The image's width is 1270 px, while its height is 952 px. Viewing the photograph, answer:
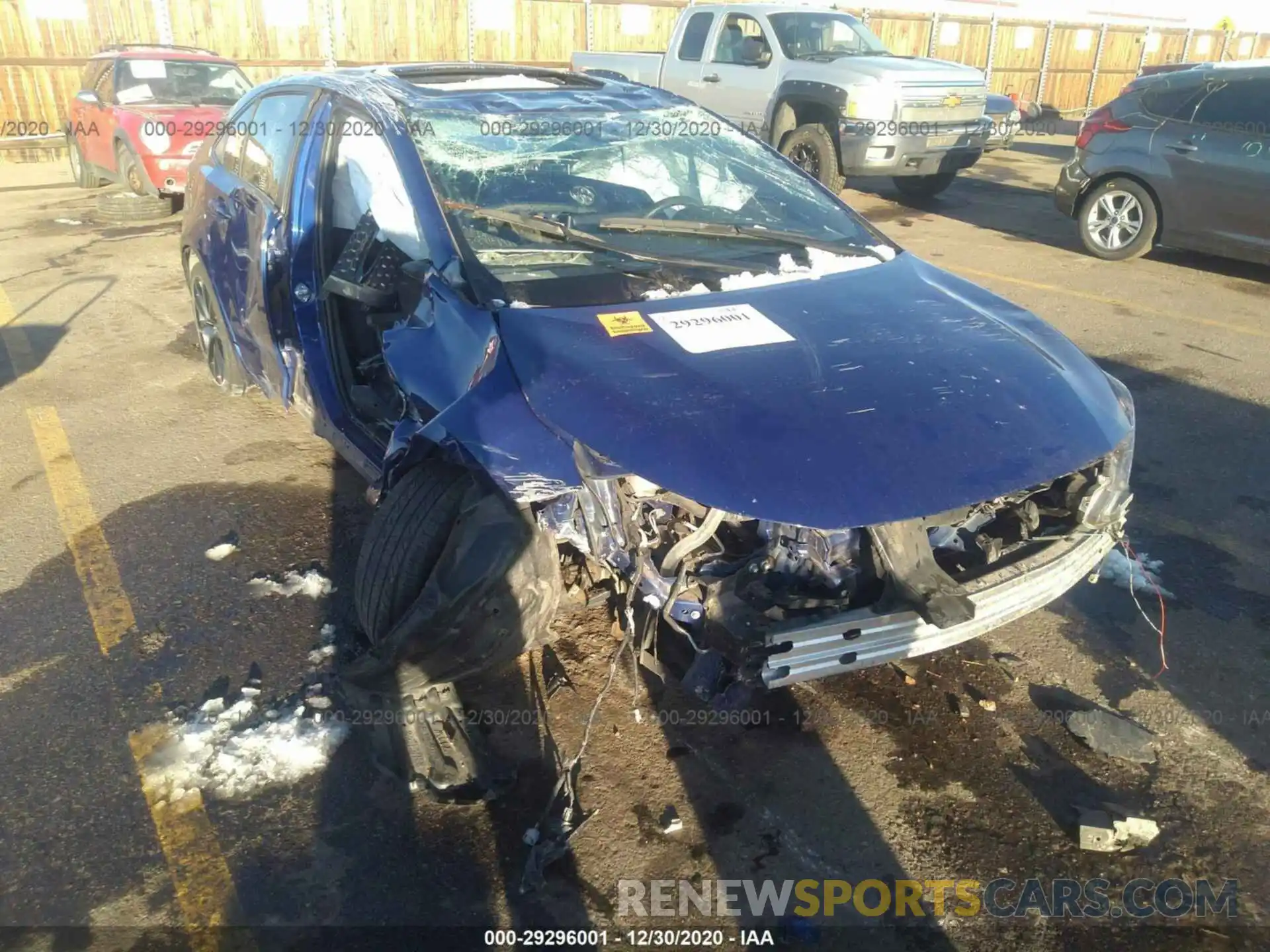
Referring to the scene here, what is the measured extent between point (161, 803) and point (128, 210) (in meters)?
9.25

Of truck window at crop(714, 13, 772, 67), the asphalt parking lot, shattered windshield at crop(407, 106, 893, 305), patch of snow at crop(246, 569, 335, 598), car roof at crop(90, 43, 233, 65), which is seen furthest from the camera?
truck window at crop(714, 13, 772, 67)

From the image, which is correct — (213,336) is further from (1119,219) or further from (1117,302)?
(1119,219)

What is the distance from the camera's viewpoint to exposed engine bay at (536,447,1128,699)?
2441 millimetres

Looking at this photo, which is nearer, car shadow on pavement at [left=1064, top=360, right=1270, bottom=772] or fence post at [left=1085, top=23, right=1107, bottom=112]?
car shadow on pavement at [left=1064, top=360, right=1270, bottom=772]

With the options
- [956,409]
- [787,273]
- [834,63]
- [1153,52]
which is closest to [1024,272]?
[834,63]

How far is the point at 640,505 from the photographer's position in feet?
8.63

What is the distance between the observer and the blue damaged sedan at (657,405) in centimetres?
237

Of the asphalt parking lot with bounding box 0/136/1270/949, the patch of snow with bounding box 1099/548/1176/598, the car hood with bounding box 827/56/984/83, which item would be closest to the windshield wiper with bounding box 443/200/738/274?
the asphalt parking lot with bounding box 0/136/1270/949

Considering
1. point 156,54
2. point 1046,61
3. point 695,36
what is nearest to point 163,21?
point 156,54

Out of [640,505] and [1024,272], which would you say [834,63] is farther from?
[640,505]

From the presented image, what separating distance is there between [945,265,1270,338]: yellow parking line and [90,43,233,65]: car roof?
28.6ft

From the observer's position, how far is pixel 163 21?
15.0 metres

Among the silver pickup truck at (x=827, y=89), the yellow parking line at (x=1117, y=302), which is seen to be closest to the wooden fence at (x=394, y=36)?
the silver pickup truck at (x=827, y=89)

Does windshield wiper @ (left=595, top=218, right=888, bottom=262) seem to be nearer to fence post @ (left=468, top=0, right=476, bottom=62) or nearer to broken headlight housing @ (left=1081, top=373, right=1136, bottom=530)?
broken headlight housing @ (left=1081, top=373, right=1136, bottom=530)
